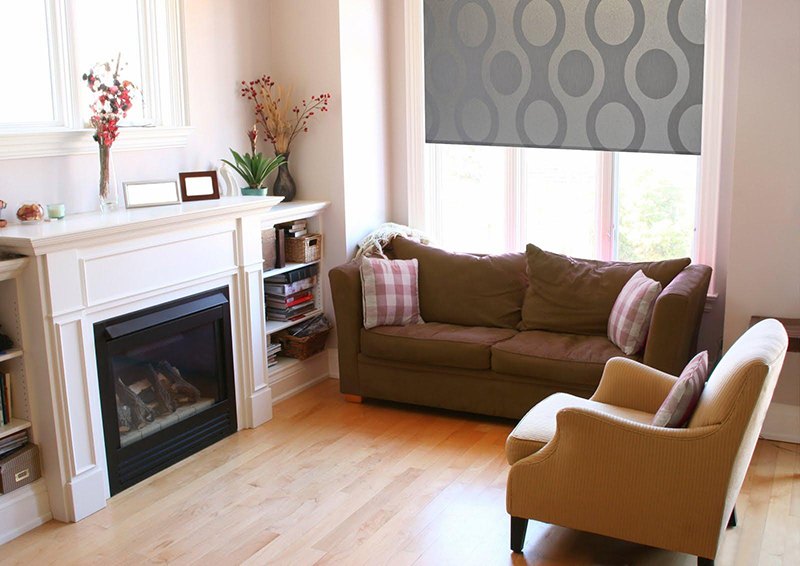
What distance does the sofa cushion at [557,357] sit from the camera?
424 cm

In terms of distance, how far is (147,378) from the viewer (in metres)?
4.08

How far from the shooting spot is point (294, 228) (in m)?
5.04

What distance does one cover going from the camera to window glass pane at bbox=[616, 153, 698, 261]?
4.79m

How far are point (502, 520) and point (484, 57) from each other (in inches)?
108

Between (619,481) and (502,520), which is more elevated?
(619,481)

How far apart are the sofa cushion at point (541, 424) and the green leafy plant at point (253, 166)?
2113 millimetres

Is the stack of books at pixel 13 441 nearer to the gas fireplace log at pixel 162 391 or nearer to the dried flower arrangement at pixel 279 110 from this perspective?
the gas fireplace log at pixel 162 391

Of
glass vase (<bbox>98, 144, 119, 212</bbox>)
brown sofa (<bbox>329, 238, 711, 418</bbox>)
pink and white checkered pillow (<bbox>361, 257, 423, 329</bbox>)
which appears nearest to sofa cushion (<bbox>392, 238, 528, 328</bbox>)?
brown sofa (<bbox>329, 238, 711, 418</bbox>)

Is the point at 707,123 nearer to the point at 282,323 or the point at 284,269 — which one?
the point at 284,269

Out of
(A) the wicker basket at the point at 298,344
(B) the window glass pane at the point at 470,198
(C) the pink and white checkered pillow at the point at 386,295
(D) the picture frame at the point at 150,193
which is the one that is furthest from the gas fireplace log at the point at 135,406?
(B) the window glass pane at the point at 470,198

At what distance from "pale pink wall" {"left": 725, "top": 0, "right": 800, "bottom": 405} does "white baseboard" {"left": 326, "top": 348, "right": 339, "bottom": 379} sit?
2.24 metres

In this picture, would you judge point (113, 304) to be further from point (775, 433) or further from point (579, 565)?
point (775, 433)

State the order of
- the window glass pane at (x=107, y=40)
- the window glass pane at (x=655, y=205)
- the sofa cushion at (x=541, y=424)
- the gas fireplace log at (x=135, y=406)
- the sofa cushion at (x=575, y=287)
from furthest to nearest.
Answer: the window glass pane at (x=655, y=205) < the sofa cushion at (x=575, y=287) < the window glass pane at (x=107, y=40) < the gas fireplace log at (x=135, y=406) < the sofa cushion at (x=541, y=424)

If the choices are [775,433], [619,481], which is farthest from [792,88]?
[619,481]
